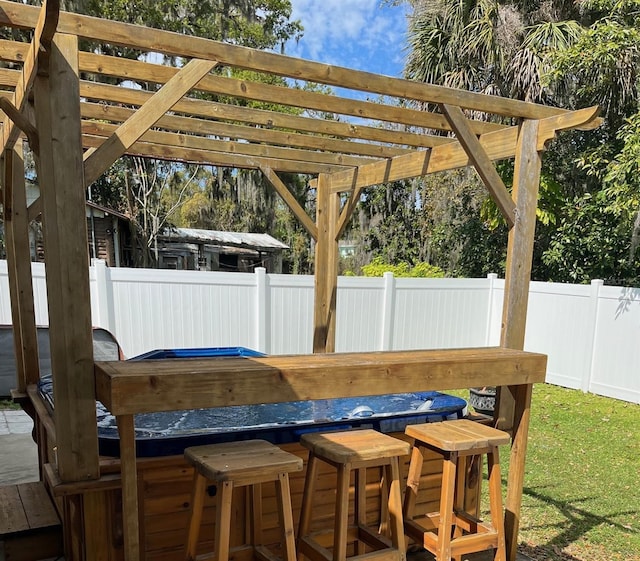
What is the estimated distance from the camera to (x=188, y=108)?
336cm

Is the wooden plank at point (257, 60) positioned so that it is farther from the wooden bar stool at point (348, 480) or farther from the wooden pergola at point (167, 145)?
the wooden bar stool at point (348, 480)

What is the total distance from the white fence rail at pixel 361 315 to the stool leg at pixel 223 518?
15.5 ft

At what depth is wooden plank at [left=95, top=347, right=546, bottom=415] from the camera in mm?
1849

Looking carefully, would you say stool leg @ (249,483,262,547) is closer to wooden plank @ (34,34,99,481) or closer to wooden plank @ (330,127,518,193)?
wooden plank @ (34,34,99,481)

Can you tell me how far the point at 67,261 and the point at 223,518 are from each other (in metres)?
1.12

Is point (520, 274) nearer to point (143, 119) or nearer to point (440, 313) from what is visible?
point (143, 119)

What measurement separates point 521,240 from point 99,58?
7.97ft

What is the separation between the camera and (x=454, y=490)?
97.6 inches

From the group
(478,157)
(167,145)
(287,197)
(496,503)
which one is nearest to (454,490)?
(496,503)

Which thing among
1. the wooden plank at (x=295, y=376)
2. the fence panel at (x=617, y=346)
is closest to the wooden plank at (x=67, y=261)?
the wooden plank at (x=295, y=376)

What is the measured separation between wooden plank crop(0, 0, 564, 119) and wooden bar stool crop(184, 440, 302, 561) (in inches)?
63.9

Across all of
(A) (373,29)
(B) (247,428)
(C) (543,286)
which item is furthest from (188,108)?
(A) (373,29)

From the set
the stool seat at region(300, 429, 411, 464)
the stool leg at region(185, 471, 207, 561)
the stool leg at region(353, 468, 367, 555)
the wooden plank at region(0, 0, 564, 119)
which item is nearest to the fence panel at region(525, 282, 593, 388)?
the wooden plank at region(0, 0, 564, 119)

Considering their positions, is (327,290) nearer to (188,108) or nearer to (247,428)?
(188,108)
